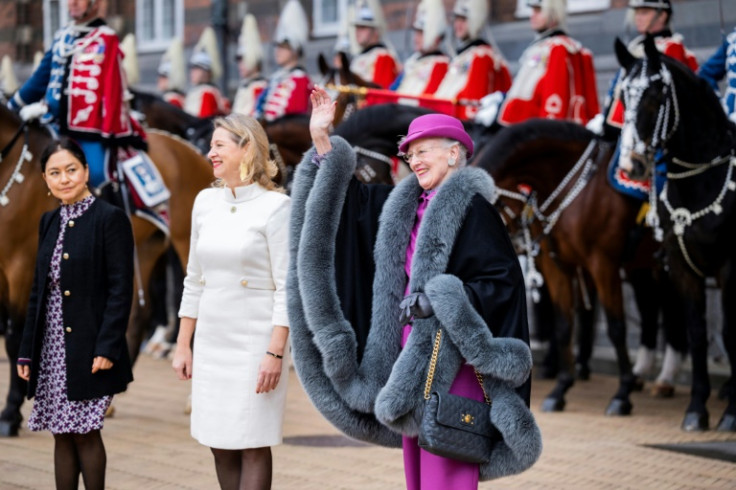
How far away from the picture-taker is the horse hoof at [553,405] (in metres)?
9.57

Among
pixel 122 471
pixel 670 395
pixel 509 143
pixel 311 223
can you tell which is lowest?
pixel 670 395

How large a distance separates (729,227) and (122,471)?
179 inches

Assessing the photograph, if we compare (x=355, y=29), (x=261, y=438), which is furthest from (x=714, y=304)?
(x=261, y=438)

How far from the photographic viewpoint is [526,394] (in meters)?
4.41

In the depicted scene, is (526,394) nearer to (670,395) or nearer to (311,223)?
(311,223)

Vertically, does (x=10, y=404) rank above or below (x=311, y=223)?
below

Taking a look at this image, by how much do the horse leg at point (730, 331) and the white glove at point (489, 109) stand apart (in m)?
2.68

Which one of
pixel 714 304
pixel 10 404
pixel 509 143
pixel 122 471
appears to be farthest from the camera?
pixel 714 304

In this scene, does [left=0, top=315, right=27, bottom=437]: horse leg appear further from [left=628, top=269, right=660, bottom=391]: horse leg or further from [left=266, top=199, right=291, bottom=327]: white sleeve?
[left=628, top=269, right=660, bottom=391]: horse leg

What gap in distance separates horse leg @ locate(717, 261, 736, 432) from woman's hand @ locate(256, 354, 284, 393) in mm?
4627

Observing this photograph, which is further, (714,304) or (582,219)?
(714,304)

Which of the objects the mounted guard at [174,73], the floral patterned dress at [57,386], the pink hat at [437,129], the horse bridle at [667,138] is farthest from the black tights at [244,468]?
the mounted guard at [174,73]

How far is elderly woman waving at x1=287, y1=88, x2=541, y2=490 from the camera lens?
4.28 metres

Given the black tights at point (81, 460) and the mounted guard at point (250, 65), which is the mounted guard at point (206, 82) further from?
the black tights at point (81, 460)
